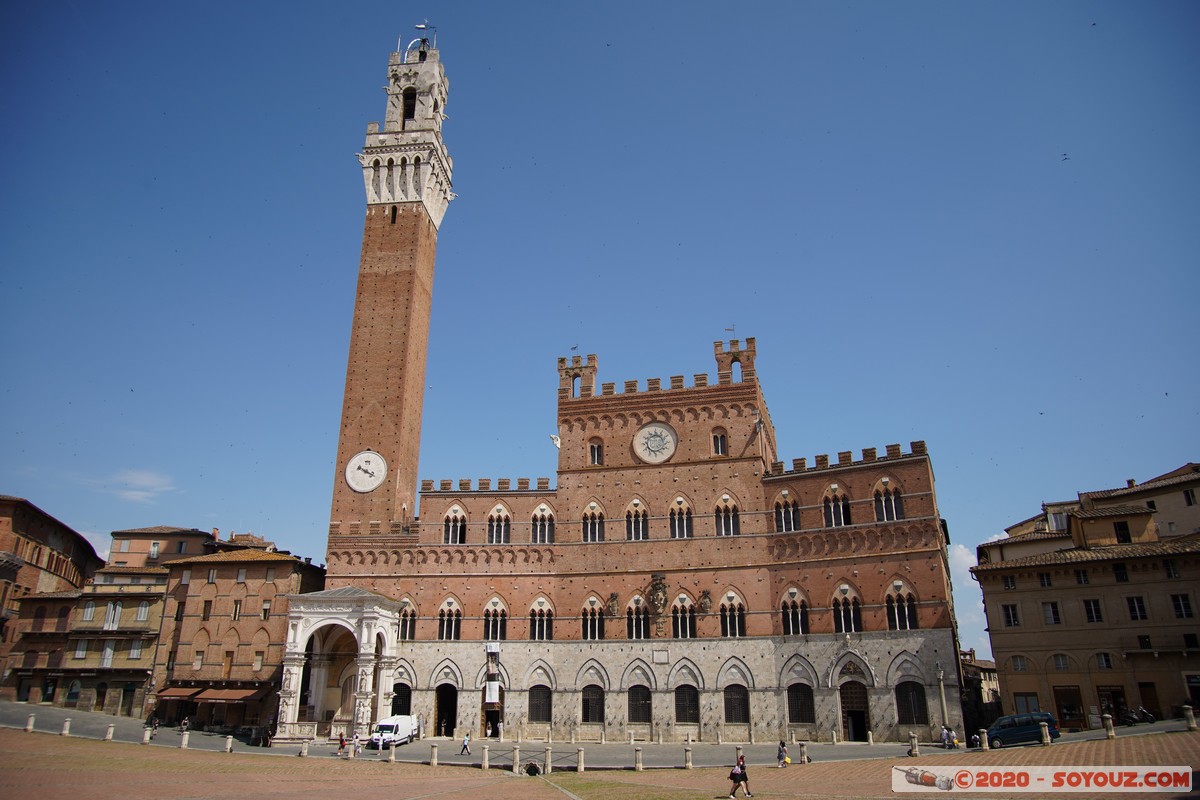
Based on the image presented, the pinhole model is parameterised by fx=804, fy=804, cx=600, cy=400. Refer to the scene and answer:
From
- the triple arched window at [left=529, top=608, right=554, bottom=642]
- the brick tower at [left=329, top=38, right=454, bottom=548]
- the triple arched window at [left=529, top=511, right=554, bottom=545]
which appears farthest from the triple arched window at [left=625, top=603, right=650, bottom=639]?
the brick tower at [left=329, top=38, right=454, bottom=548]

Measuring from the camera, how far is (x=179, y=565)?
154 ft

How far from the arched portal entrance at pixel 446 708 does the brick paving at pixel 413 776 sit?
990 centimetres

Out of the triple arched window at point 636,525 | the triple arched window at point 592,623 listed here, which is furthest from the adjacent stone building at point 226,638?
the triple arched window at point 636,525

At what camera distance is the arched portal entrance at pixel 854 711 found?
38.2m

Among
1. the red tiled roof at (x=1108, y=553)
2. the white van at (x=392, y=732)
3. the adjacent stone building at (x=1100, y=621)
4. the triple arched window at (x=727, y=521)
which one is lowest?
the white van at (x=392, y=732)

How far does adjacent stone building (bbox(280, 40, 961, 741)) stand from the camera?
39062mm

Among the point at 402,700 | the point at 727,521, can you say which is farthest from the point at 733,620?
the point at 402,700

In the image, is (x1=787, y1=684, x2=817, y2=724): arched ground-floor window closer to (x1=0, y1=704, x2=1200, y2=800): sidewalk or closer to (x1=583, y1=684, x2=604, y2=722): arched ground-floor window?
(x1=0, y1=704, x2=1200, y2=800): sidewalk

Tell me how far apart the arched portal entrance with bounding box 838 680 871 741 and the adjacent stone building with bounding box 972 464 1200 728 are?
310 inches

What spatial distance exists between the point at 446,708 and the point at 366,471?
46.3 feet

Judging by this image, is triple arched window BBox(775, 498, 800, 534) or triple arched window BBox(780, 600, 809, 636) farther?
triple arched window BBox(775, 498, 800, 534)

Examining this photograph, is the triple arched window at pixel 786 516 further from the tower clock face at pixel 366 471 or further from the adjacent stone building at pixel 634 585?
the tower clock face at pixel 366 471

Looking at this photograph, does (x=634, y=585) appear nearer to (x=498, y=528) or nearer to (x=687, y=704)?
(x=687, y=704)

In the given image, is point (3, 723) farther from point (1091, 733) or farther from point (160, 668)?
point (1091, 733)
